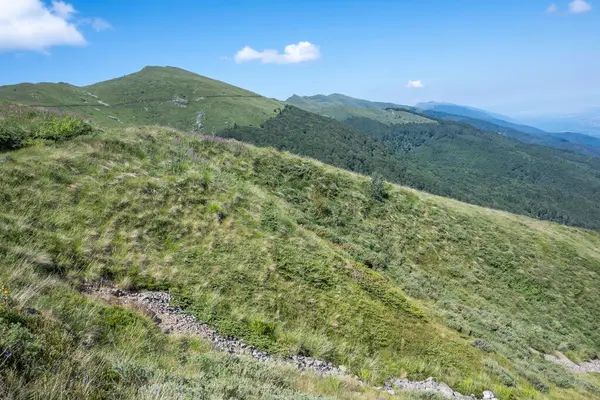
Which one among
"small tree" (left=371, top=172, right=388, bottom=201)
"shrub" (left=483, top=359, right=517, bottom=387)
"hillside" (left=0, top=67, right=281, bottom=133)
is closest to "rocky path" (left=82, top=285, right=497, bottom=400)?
"shrub" (left=483, top=359, right=517, bottom=387)

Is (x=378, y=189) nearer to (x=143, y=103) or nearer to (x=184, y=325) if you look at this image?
(x=184, y=325)

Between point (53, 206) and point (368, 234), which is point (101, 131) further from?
point (368, 234)

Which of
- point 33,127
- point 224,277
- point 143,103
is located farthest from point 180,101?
point 224,277

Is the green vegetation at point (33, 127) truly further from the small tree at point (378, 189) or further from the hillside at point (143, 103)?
the hillside at point (143, 103)

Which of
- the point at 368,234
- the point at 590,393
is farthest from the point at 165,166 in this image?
the point at 590,393

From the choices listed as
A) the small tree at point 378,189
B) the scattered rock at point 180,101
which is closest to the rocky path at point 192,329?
the small tree at point 378,189
